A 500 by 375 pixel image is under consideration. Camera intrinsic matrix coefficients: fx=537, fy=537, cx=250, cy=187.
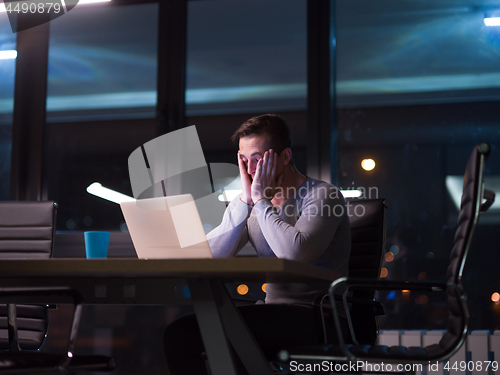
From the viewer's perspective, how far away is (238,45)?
380 cm

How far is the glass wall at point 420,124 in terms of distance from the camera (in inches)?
127

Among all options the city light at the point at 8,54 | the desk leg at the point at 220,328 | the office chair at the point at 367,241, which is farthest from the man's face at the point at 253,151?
the city light at the point at 8,54

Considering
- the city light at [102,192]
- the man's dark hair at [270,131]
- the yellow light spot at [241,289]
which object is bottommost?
the yellow light spot at [241,289]

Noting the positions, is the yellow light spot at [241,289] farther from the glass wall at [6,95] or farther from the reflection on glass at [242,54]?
the glass wall at [6,95]

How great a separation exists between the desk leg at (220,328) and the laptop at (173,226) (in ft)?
0.54

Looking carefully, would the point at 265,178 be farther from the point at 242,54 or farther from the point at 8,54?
the point at 8,54

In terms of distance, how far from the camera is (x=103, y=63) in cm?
408

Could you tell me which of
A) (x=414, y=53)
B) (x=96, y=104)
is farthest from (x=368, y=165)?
(x=96, y=104)

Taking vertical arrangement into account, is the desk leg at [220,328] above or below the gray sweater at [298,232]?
below

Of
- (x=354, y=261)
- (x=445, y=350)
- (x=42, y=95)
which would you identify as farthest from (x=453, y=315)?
(x=42, y=95)

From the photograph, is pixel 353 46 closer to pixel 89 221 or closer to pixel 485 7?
pixel 485 7

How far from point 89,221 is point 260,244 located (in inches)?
79.1

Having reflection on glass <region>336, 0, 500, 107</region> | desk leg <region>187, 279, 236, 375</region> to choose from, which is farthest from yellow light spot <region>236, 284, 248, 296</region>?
desk leg <region>187, 279, 236, 375</region>

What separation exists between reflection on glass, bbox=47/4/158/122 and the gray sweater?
2.04 metres
